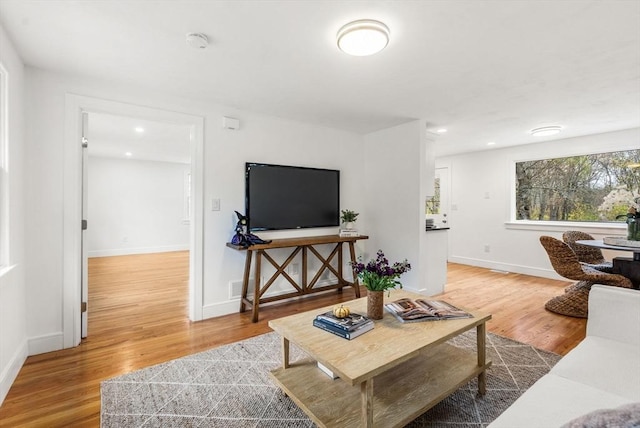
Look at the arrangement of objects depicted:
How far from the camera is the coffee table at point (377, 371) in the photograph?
1359 mm

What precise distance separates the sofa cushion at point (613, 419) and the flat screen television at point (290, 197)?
10.2 feet

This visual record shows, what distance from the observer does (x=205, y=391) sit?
191 cm

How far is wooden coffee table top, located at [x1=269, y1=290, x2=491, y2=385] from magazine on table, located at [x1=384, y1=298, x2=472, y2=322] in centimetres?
3

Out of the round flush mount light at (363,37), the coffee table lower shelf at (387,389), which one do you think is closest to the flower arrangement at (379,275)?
the coffee table lower shelf at (387,389)

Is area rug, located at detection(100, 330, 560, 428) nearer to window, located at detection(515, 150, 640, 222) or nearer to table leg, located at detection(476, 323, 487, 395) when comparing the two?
table leg, located at detection(476, 323, 487, 395)

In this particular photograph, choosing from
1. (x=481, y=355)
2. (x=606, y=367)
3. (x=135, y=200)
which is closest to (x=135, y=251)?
(x=135, y=200)

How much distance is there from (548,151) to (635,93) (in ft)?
7.09

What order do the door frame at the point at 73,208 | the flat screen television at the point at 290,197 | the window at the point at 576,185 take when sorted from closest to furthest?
the door frame at the point at 73,208, the flat screen television at the point at 290,197, the window at the point at 576,185

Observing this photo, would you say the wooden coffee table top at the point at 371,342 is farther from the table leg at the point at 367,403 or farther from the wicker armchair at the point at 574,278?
the wicker armchair at the point at 574,278

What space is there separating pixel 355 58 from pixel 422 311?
1762 millimetres

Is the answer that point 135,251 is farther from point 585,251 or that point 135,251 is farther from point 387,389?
point 585,251

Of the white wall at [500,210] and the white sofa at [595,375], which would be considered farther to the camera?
the white wall at [500,210]

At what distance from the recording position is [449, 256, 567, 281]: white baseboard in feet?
15.8

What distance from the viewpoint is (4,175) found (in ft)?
6.46
